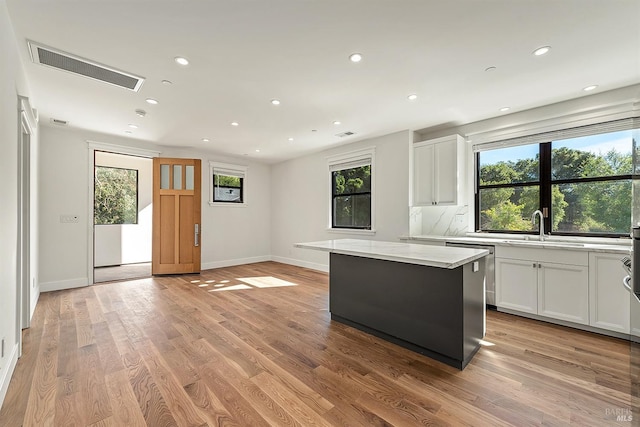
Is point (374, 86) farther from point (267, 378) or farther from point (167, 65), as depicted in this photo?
point (267, 378)

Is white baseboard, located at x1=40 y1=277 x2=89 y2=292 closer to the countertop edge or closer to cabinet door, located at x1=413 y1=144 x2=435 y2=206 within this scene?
the countertop edge

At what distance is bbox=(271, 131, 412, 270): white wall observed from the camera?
15.2 feet

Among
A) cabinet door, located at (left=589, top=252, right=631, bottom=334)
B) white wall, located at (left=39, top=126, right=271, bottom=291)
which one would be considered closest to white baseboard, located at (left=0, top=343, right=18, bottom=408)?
white wall, located at (left=39, top=126, right=271, bottom=291)

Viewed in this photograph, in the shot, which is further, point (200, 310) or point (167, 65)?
point (200, 310)

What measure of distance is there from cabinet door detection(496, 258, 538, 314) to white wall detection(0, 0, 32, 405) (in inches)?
180

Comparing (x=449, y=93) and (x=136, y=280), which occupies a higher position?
(x=449, y=93)

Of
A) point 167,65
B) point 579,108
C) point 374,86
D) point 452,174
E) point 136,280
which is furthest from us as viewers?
point 136,280

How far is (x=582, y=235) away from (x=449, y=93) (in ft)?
7.71

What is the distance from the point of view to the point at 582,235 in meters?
3.31

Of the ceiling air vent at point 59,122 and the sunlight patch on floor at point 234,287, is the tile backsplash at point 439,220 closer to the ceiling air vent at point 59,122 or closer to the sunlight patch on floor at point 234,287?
the sunlight patch on floor at point 234,287

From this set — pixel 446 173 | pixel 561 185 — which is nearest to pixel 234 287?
pixel 446 173

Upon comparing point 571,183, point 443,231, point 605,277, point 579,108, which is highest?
point 579,108

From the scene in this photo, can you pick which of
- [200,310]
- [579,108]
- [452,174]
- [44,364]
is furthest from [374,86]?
[44,364]

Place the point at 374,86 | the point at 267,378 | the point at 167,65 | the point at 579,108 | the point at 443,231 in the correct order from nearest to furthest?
the point at 267,378 → the point at 167,65 → the point at 374,86 → the point at 579,108 → the point at 443,231
